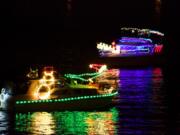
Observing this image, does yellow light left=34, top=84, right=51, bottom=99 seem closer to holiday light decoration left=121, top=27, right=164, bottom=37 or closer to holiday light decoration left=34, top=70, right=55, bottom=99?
holiday light decoration left=34, top=70, right=55, bottom=99

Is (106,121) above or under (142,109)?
under

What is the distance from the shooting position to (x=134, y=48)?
469ft

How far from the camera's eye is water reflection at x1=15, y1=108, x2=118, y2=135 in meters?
37.8

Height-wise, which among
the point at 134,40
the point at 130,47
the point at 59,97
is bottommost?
the point at 59,97

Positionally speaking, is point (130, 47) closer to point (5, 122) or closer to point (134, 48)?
point (134, 48)

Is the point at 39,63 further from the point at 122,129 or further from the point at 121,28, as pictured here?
the point at 122,129

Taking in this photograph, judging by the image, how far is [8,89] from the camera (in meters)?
43.8

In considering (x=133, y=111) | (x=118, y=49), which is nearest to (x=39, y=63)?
(x=118, y=49)

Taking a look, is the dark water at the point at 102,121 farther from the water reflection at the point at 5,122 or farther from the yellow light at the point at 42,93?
the yellow light at the point at 42,93

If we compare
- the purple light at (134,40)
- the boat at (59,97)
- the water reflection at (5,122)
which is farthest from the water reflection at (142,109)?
the purple light at (134,40)

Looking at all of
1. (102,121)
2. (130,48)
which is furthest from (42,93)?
(130,48)

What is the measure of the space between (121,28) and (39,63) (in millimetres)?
46539

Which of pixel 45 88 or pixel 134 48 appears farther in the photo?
pixel 134 48

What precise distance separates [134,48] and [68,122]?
337 ft
